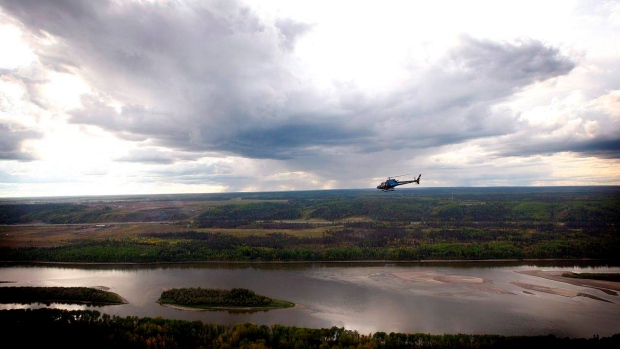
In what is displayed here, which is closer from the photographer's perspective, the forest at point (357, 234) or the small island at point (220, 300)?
the small island at point (220, 300)

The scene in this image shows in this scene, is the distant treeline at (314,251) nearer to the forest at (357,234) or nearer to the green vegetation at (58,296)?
the forest at (357,234)

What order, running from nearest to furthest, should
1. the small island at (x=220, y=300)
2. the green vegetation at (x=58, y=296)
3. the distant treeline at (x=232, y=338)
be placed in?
the distant treeline at (x=232, y=338)
the small island at (x=220, y=300)
the green vegetation at (x=58, y=296)

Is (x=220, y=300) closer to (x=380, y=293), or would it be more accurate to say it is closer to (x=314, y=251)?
(x=380, y=293)

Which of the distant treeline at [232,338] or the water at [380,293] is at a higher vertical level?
the distant treeline at [232,338]

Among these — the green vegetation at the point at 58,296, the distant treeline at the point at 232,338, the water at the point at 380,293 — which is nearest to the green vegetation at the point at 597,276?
the water at the point at 380,293

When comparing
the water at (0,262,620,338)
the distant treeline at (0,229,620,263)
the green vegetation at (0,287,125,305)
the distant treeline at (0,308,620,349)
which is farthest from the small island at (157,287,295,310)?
the distant treeline at (0,229,620,263)

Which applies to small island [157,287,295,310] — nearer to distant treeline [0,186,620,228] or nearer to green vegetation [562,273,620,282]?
green vegetation [562,273,620,282]

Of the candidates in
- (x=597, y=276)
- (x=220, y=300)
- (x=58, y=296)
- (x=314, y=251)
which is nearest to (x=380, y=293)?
(x=220, y=300)
